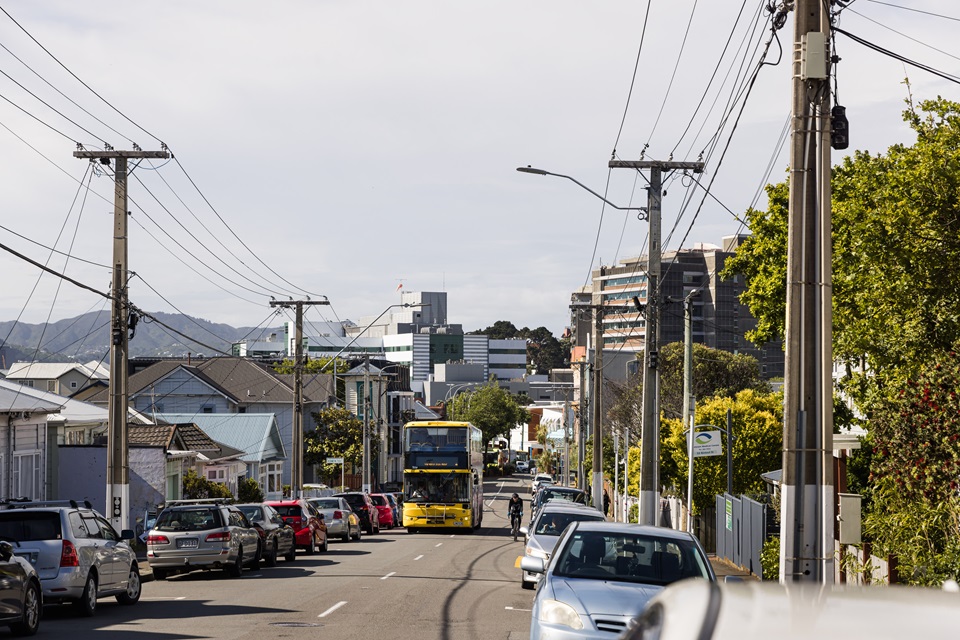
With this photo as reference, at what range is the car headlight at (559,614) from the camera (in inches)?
447

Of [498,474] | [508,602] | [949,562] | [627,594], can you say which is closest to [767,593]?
[627,594]

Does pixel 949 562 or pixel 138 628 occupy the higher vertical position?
pixel 949 562

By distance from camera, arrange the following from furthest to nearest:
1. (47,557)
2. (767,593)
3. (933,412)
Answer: (47,557) < (933,412) < (767,593)

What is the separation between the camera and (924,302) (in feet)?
62.6

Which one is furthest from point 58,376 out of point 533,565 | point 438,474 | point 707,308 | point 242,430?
point 707,308

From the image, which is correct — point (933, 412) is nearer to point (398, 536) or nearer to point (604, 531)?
point (604, 531)

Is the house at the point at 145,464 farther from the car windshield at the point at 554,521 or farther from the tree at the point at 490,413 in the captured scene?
the tree at the point at 490,413

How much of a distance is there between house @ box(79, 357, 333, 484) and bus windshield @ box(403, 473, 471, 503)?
30.5 meters

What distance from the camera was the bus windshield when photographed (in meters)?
49.7

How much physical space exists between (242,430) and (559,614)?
199 feet

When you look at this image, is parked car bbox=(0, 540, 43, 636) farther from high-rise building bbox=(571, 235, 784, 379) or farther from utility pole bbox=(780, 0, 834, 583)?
high-rise building bbox=(571, 235, 784, 379)

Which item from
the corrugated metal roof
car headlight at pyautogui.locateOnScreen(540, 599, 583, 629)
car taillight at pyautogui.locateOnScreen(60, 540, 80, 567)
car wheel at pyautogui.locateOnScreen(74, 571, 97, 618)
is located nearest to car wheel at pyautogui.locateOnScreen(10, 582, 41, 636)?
car taillight at pyautogui.locateOnScreen(60, 540, 80, 567)

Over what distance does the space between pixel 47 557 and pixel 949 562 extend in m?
12.0

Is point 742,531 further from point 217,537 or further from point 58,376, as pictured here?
point 58,376
